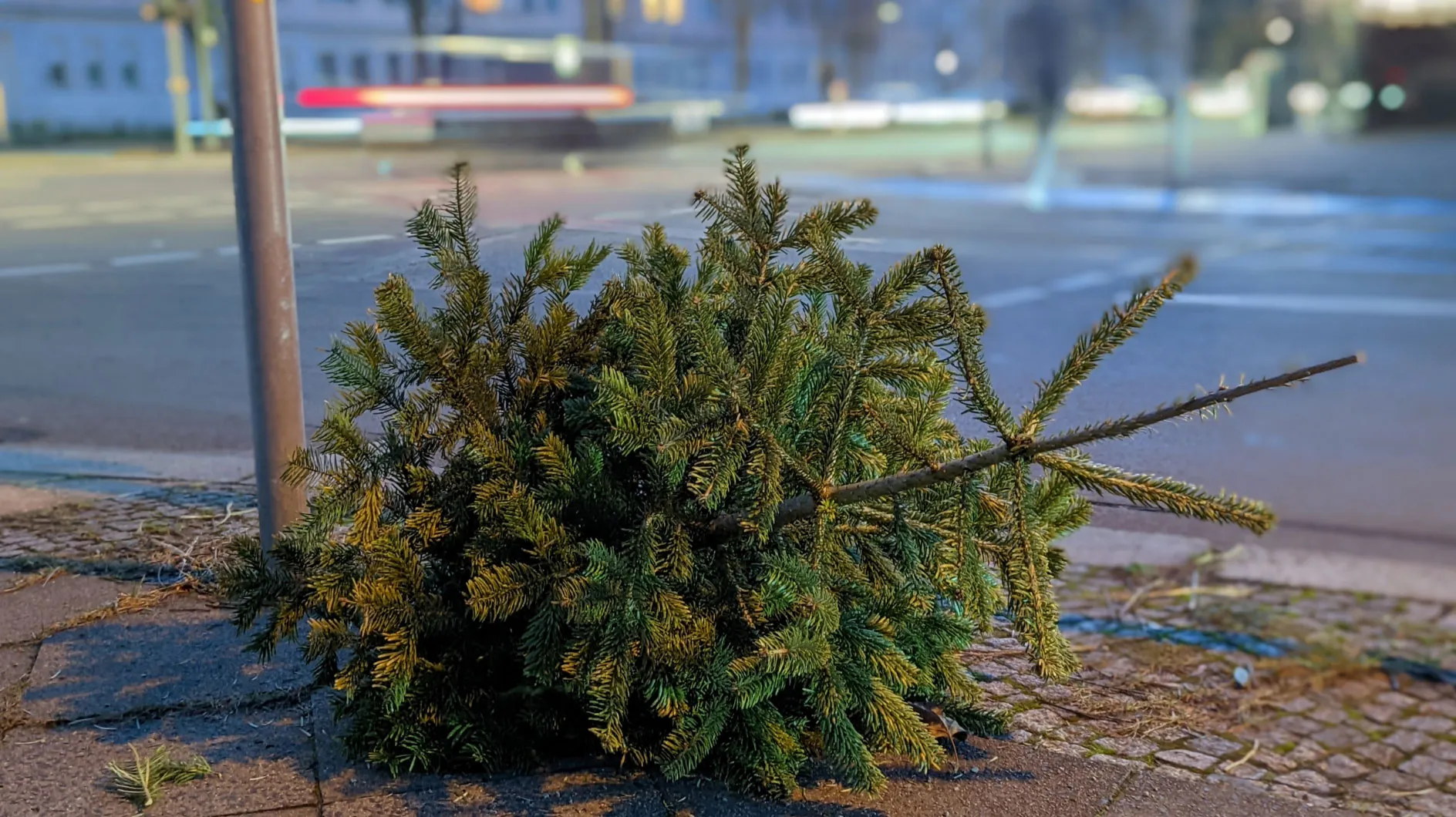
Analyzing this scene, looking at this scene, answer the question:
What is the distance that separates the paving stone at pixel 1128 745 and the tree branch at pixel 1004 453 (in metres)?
1.12

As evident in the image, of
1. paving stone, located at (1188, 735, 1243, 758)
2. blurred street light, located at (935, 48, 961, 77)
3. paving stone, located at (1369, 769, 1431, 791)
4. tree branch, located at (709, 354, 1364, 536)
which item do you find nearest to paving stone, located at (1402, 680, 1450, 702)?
paving stone, located at (1369, 769, 1431, 791)

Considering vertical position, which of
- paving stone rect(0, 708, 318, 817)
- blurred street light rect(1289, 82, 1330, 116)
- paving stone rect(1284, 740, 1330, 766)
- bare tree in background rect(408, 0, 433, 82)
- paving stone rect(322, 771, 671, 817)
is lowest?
A: paving stone rect(1284, 740, 1330, 766)

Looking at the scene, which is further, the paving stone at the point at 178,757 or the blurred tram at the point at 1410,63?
the blurred tram at the point at 1410,63

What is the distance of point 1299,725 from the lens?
12.7ft

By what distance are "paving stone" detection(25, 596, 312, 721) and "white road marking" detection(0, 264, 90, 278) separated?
7.24 metres

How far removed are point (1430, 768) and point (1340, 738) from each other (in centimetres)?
24

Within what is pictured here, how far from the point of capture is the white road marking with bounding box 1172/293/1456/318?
37.9ft

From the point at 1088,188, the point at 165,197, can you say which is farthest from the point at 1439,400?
the point at 1088,188

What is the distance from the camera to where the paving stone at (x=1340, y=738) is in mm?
3764

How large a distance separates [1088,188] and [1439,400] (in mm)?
17020

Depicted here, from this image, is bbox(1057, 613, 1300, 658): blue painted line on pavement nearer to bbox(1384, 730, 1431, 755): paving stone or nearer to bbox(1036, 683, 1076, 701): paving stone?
bbox(1384, 730, 1431, 755): paving stone

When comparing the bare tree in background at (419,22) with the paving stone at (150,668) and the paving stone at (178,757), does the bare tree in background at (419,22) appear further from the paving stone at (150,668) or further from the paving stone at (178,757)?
the paving stone at (178,757)

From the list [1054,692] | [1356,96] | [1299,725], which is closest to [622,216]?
[1054,692]

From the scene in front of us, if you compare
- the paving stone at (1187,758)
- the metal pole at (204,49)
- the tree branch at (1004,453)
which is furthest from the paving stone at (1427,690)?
the metal pole at (204,49)
